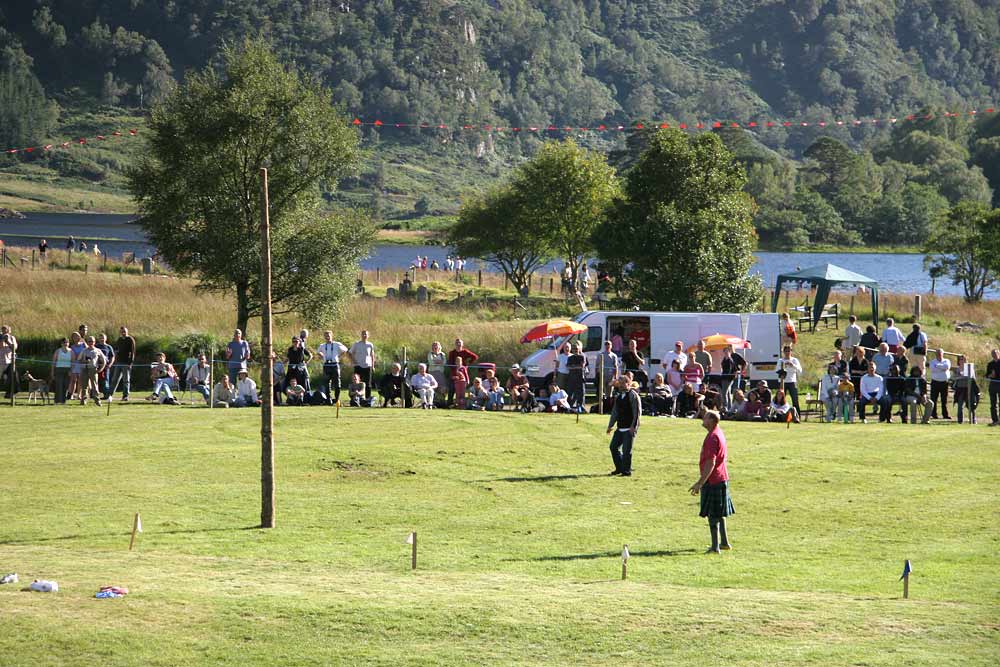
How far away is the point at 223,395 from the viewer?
103 feet

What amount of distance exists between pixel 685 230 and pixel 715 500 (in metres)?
30.7

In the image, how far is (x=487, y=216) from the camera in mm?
74312

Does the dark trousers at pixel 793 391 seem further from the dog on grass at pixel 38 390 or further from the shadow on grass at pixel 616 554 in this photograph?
the dog on grass at pixel 38 390

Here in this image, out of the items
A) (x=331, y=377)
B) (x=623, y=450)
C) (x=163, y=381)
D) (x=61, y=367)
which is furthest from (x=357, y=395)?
(x=623, y=450)

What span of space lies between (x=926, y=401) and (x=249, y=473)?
17898mm

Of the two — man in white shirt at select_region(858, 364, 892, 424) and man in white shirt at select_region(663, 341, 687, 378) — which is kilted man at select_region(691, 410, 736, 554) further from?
man in white shirt at select_region(858, 364, 892, 424)

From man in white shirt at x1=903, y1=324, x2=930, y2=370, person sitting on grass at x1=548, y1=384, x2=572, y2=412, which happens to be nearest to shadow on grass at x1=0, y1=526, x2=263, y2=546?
person sitting on grass at x1=548, y1=384, x2=572, y2=412

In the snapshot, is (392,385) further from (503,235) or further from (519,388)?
(503,235)

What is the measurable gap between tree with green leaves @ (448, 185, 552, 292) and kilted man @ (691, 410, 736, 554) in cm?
5174

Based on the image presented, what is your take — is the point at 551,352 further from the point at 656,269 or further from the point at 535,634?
the point at 535,634

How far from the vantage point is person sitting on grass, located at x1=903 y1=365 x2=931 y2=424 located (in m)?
31.3

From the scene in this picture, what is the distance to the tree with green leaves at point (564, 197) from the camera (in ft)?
232

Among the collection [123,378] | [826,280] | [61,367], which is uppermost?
[826,280]

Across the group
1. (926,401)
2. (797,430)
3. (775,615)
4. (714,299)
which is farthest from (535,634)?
(714,299)
